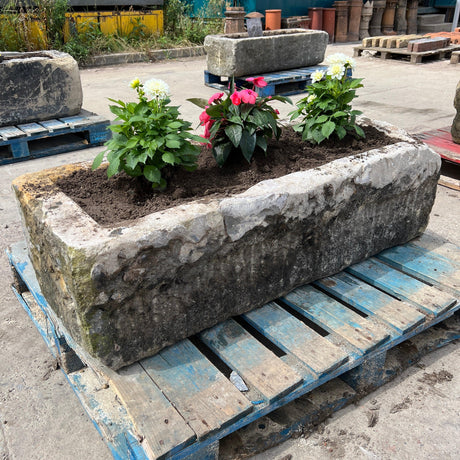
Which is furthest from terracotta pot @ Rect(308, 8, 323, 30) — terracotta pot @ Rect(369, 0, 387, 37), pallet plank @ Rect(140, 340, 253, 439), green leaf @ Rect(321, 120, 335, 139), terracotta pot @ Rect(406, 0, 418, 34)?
pallet plank @ Rect(140, 340, 253, 439)

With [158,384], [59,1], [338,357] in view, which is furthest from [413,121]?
[59,1]

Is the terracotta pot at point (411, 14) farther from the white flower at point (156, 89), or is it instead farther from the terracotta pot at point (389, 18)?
the white flower at point (156, 89)

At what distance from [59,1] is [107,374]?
314 inches

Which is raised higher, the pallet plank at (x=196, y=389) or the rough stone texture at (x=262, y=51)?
the rough stone texture at (x=262, y=51)

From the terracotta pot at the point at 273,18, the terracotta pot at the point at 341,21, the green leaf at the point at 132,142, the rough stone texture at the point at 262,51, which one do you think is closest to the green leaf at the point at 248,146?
the green leaf at the point at 132,142

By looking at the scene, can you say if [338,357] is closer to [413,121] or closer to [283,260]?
[283,260]

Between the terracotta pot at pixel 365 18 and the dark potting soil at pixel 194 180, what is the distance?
975 cm

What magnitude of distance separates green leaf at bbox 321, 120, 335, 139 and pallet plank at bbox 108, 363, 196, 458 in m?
1.49

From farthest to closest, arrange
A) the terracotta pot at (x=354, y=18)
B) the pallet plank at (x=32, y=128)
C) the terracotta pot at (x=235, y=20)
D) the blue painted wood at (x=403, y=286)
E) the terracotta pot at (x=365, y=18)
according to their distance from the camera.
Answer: the terracotta pot at (x=365, y=18), the terracotta pot at (x=354, y=18), the terracotta pot at (x=235, y=20), the pallet plank at (x=32, y=128), the blue painted wood at (x=403, y=286)

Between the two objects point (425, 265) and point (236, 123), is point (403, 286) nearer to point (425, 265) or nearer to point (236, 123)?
point (425, 265)

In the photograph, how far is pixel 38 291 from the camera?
7.32ft

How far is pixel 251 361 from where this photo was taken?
6.11 feet

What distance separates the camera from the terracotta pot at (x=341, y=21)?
1081 centimetres

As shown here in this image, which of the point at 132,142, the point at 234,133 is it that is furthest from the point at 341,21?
the point at 132,142
